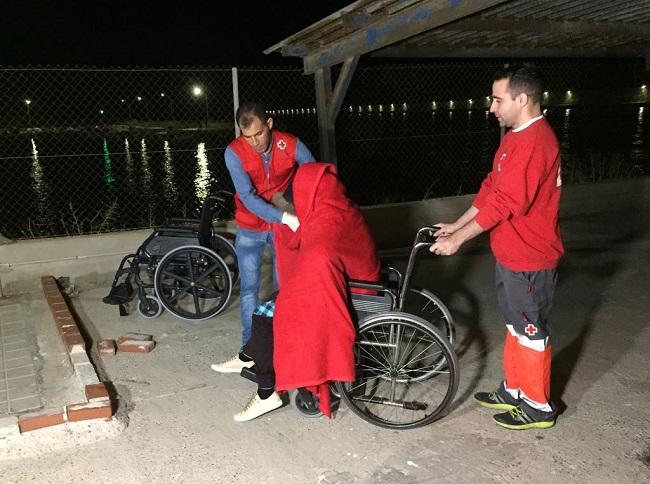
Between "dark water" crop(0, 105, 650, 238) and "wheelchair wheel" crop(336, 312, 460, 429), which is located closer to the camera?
"wheelchair wheel" crop(336, 312, 460, 429)

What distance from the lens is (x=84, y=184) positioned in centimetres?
1482

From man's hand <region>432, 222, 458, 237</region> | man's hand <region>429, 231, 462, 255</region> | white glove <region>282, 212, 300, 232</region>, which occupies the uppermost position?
white glove <region>282, 212, 300, 232</region>

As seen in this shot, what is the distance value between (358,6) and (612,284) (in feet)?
11.6

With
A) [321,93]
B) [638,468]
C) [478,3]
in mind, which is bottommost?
[638,468]

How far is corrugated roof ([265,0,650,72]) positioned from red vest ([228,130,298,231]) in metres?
2.07

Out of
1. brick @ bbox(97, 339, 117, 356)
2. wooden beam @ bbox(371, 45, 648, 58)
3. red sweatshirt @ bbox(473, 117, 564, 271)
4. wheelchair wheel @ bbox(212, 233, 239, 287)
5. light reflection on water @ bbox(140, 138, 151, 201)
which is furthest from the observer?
light reflection on water @ bbox(140, 138, 151, 201)

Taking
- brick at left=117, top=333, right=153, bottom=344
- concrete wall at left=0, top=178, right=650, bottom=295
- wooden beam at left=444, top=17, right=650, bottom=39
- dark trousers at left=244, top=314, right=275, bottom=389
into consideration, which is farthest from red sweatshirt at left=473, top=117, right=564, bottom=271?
concrete wall at left=0, top=178, right=650, bottom=295

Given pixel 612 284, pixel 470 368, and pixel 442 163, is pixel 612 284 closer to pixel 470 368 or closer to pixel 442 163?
pixel 470 368

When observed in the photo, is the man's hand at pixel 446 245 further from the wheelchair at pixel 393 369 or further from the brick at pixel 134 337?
the brick at pixel 134 337

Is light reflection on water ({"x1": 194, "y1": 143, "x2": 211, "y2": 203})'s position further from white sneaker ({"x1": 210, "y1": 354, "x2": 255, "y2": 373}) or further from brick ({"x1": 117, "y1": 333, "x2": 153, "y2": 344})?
white sneaker ({"x1": 210, "y1": 354, "x2": 255, "y2": 373})

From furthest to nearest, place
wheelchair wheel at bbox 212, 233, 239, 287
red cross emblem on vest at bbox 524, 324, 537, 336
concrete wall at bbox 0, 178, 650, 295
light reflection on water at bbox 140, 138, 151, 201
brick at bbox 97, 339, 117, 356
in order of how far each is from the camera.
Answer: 1. light reflection on water at bbox 140, 138, 151, 201
2. concrete wall at bbox 0, 178, 650, 295
3. wheelchair wheel at bbox 212, 233, 239, 287
4. brick at bbox 97, 339, 117, 356
5. red cross emblem on vest at bbox 524, 324, 537, 336

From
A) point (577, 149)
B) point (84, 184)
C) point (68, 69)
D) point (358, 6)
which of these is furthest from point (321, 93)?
point (577, 149)

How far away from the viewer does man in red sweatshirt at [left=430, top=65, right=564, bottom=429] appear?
283 cm

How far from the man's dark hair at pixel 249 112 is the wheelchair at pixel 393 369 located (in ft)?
3.88
